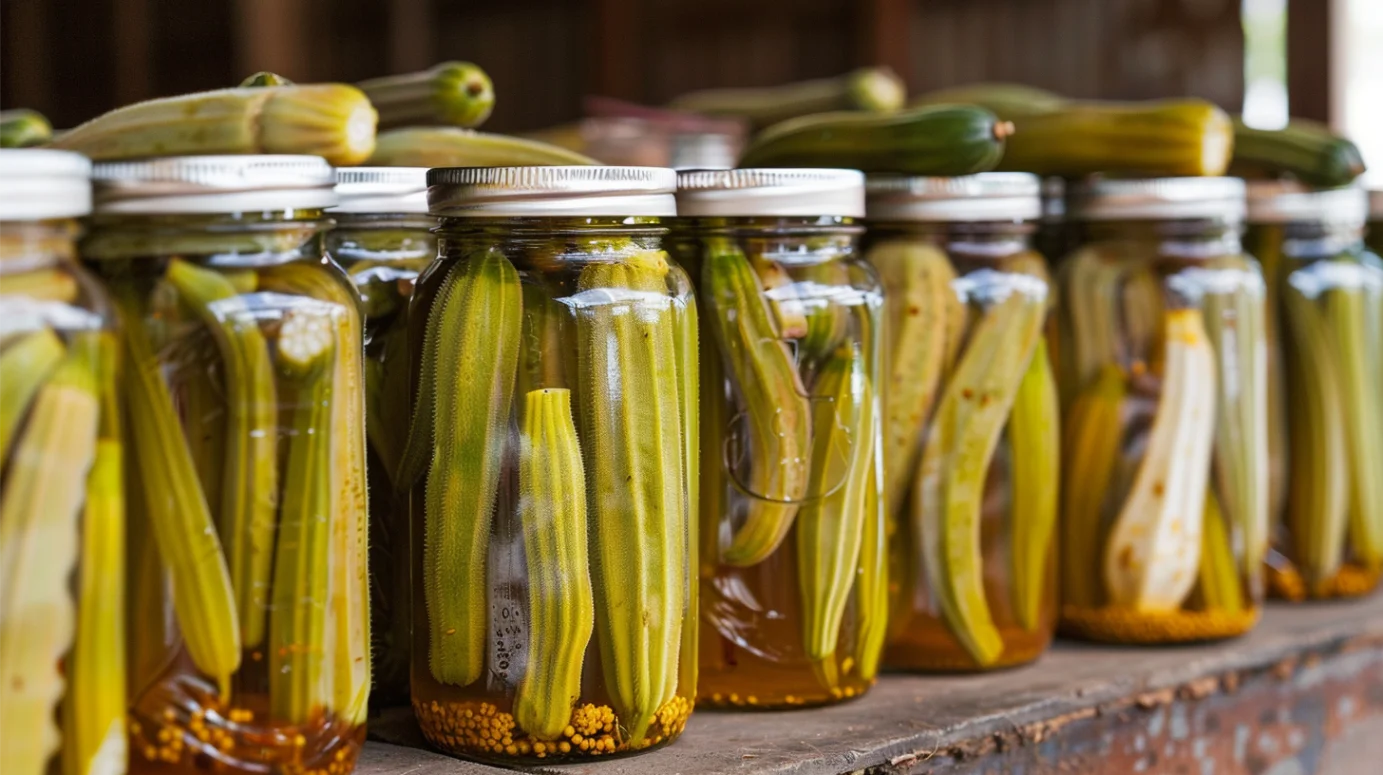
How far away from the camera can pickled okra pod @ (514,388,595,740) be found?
821mm

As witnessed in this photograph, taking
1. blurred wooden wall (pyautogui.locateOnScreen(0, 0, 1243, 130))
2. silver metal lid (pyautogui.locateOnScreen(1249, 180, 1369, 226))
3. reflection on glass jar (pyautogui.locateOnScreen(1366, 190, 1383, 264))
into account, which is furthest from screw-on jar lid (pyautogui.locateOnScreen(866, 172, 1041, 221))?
blurred wooden wall (pyautogui.locateOnScreen(0, 0, 1243, 130))

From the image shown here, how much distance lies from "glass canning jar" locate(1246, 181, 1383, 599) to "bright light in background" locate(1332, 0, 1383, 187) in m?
0.85

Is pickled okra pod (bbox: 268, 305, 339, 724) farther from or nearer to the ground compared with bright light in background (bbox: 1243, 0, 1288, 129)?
nearer to the ground

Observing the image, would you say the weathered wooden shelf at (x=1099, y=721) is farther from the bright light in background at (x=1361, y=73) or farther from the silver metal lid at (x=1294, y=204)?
the bright light in background at (x=1361, y=73)

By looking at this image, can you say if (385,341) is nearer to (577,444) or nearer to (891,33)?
(577,444)

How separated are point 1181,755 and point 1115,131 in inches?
18.4

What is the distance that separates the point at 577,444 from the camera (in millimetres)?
826

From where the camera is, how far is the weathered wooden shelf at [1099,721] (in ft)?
2.92

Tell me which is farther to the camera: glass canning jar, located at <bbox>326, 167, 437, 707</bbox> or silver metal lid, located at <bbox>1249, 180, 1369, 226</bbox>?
silver metal lid, located at <bbox>1249, 180, 1369, 226</bbox>

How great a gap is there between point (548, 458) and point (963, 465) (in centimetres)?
37

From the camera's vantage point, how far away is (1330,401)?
1383mm

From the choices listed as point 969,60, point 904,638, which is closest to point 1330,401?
point 904,638

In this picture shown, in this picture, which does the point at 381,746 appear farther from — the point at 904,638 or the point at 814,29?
the point at 814,29

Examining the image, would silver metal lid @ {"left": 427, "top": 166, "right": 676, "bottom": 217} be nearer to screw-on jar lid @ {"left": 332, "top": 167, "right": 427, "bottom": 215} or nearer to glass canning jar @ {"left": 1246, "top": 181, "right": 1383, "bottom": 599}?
screw-on jar lid @ {"left": 332, "top": 167, "right": 427, "bottom": 215}
